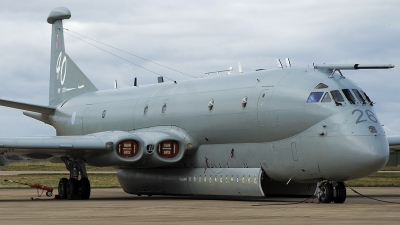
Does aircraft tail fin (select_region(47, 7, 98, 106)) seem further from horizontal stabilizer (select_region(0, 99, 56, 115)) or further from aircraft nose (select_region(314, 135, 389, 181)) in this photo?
aircraft nose (select_region(314, 135, 389, 181))

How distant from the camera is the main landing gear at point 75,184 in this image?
24469mm

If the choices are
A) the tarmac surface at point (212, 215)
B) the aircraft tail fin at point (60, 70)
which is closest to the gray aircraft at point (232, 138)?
the tarmac surface at point (212, 215)

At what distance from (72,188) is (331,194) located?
843 cm

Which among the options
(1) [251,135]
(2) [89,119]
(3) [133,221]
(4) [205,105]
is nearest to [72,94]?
(2) [89,119]

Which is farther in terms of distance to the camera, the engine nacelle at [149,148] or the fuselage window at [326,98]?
the engine nacelle at [149,148]

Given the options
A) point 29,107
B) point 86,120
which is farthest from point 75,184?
point 29,107

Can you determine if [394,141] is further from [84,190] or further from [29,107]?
[29,107]

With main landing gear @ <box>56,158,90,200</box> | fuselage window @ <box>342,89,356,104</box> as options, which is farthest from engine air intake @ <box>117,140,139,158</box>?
fuselage window @ <box>342,89,356,104</box>

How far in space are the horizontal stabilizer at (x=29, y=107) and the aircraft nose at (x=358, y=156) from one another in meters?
12.7

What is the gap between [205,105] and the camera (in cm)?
2320

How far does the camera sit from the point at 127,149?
23703 millimetres

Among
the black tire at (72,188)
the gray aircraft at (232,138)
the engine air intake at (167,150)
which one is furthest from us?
the black tire at (72,188)

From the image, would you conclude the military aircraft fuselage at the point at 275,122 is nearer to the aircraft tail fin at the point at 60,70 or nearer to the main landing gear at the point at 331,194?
the main landing gear at the point at 331,194

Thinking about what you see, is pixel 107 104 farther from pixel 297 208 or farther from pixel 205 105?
pixel 297 208
